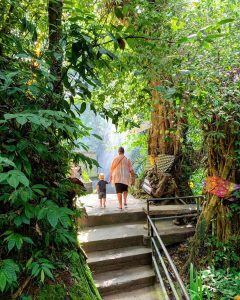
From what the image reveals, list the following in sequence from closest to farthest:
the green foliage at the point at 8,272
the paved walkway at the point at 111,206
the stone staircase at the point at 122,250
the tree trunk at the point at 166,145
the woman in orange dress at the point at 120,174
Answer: the green foliage at the point at 8,272 < the stone staircase at the point at 122,250 < the paved walkway at the point at 111,206 < the woman in orange dress at the point at 120,174 < the tree trunk at the point at 166,145

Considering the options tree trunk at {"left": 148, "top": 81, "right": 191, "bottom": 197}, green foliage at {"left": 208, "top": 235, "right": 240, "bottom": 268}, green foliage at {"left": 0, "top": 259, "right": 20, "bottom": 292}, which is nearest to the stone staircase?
green foliage at {"left": 208, "top": 235, "right": 240, "bottom": 268}

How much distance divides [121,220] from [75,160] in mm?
3926

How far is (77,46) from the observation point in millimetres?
1721

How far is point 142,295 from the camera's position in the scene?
4.02m

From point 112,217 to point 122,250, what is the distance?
982 mm

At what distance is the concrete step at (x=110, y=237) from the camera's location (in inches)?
182

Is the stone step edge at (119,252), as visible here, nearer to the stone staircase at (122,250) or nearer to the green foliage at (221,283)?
the stone staircase at (122,250)

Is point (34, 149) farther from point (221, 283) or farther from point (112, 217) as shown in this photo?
point (112, 217)

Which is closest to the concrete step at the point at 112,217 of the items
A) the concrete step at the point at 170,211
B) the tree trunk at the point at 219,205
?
the concrete step at the point at 170,211

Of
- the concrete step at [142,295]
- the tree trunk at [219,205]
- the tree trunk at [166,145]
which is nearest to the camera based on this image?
the concrete step at [142,295]

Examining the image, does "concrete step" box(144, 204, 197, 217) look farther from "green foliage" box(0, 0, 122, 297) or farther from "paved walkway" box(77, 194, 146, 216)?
"green foliage" box(0, 0, 122, 297)

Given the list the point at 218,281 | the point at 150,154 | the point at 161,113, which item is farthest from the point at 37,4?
the point at 150,154

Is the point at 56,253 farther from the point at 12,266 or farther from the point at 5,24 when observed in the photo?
the point at 5,24

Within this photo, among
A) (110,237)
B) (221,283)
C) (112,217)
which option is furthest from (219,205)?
(112,217)
